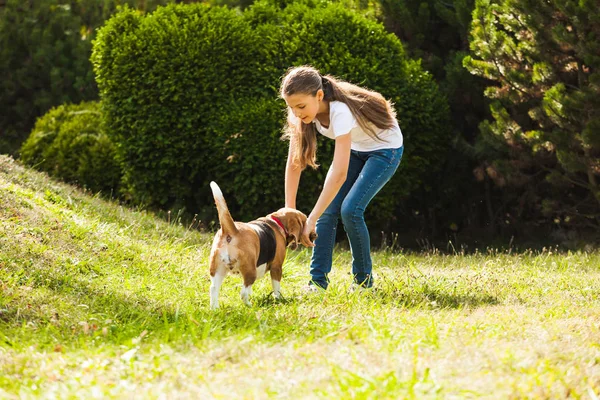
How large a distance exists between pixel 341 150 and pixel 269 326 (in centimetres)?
131

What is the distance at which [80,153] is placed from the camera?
10.5m

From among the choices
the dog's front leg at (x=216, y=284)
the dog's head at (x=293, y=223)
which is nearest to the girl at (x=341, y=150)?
the dog's head at (x=293, y=223)

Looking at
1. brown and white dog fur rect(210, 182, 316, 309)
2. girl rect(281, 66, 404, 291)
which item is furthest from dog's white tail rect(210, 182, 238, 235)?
girl rect(281, 66, 404, 291)

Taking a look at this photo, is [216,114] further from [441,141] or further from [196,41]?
[441,141]

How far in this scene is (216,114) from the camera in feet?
29.8

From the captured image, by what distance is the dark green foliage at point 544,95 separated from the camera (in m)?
7.70

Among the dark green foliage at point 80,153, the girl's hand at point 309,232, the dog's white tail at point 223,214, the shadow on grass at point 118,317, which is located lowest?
the dark green foliage at point 80,153

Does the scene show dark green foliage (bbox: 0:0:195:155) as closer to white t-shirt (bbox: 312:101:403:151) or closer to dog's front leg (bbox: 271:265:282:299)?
white t-shirt (bbox: 312:101:403:151)

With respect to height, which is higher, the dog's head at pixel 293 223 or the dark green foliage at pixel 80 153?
the dog's head at pixel 293 223

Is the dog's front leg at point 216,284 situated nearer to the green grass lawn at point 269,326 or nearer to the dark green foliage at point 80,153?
the green grass lawn at point 269,326

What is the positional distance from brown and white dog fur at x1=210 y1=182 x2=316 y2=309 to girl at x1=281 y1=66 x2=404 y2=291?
0.21 m

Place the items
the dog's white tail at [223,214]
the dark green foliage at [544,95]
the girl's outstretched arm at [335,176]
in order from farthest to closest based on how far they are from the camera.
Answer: the dark green foliage at [544,95] → the girl's outstretched arm at [335,176] → the dog's white tail at [223,214]

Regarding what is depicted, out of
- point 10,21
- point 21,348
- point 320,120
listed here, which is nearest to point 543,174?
point 320,120

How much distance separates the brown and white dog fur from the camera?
4734 mm
